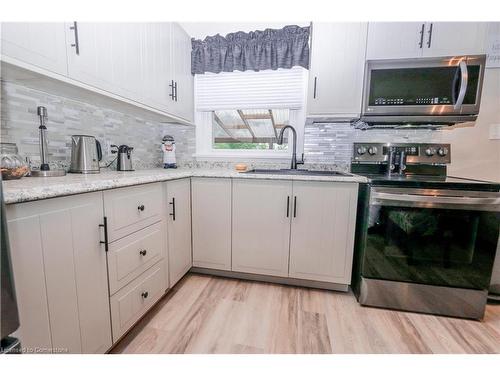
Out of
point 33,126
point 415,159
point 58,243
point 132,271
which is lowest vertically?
point 132,271

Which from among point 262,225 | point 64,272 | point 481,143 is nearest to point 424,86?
point 481,143

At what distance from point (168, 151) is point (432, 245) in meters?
2.18

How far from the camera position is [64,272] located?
2.72 ft

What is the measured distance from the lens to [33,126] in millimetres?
1211

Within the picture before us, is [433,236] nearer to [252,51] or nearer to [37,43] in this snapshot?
[252,51]

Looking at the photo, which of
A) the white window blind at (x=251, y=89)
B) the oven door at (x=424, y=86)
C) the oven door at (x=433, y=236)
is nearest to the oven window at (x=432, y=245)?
the oven door at (x=433, y=236)

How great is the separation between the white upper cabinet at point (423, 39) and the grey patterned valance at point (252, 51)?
0.55 meters

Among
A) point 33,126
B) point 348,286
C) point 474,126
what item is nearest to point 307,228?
point 348,286

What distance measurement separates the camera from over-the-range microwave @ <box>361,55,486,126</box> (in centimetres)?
148

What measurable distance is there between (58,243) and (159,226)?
2.02ft

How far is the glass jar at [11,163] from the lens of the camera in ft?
3.22

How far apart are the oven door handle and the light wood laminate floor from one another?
0.73 meters

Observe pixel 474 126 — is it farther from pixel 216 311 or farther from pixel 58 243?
pixel 58 243
